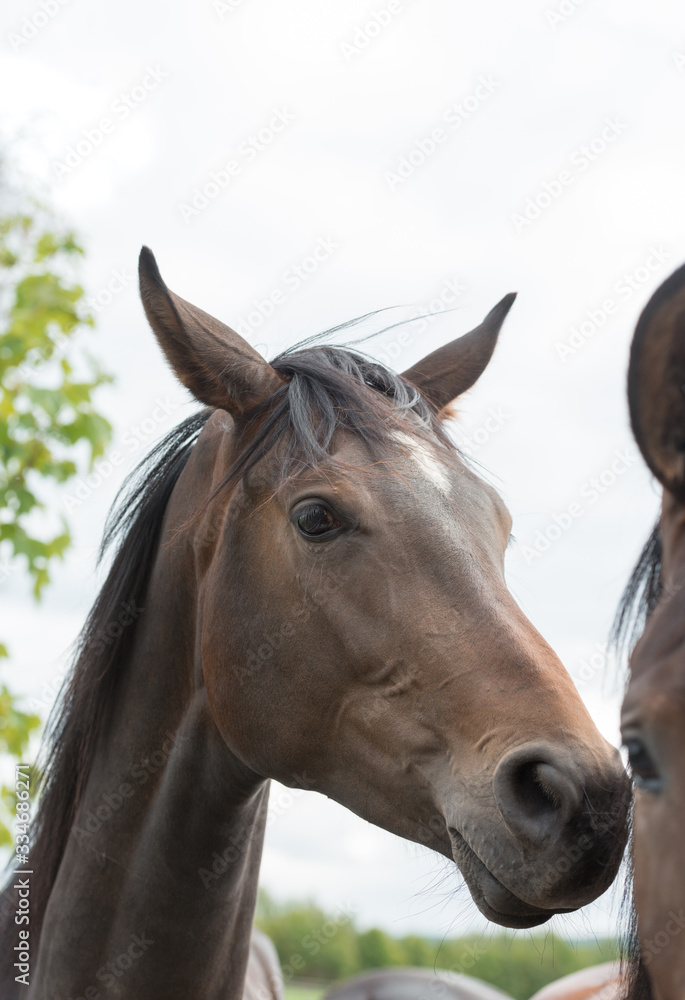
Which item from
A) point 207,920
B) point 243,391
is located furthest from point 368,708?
point 243,391

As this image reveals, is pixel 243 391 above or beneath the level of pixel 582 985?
above

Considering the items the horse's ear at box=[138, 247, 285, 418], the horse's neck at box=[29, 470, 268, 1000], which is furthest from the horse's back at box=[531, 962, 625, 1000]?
the horse's ear at box=[138, 247, 285, 418]

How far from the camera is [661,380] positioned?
3.79 feet

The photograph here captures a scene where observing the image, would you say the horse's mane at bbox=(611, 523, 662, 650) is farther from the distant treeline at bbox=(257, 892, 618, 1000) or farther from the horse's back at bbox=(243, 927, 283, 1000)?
the distant treeline at bbox=(257, 892, 618, 1000)

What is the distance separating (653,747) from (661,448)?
40 centimetres

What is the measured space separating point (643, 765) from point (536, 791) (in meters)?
0.65

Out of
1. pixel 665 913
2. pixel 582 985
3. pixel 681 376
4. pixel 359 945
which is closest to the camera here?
pixel 665 913

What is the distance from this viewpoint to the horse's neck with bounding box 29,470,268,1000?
2.30 metres

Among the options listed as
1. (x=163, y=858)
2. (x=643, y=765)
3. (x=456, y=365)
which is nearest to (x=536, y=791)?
(x=643, y=765)

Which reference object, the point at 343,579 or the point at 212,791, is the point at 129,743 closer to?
the point at 212,791

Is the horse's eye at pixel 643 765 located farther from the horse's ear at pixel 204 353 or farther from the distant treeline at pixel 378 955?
the distant treeline at pixel 378 955

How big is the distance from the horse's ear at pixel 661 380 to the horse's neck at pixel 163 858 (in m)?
1.58

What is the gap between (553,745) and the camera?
1665 mm

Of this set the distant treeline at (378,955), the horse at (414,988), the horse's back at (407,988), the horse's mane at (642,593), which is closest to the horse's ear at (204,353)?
the horse's mane at (642,593)
